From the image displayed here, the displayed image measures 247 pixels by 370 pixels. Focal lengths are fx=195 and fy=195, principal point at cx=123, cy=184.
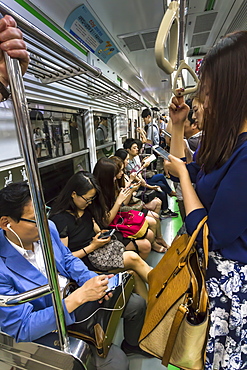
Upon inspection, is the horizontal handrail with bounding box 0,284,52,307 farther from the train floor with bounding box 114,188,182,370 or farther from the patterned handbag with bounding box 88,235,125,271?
the train floor with bounding box 114,188,182,370

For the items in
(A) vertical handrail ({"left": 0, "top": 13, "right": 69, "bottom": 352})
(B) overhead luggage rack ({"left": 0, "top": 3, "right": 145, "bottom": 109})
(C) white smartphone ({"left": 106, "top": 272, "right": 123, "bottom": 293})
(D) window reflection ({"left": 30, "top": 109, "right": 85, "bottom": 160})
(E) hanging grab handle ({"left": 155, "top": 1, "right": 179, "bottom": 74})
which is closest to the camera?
(A) vertical handrail ({"left": 0, "top": 13, "right": 69, "bottom": 352})

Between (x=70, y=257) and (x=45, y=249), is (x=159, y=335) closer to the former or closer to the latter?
(x=45, y=249)

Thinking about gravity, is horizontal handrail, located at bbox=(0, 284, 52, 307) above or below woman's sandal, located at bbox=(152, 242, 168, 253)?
above

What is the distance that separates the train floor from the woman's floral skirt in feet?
3.02

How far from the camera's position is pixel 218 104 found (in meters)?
0.66

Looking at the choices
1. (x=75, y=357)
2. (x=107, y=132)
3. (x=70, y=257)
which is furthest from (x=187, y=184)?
(x=107, y=132)

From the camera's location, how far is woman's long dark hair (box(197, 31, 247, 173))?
0.61 meters

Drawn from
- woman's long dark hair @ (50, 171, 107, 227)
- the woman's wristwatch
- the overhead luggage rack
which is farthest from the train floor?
the overhead luggage rack

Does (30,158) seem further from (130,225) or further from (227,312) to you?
(130,225)

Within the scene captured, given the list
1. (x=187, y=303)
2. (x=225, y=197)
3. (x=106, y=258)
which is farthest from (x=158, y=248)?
(x=225, y=197)

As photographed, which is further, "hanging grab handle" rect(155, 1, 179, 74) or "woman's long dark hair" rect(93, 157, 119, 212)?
"woman's long dark hair" rect(93, 157, 119, 212)

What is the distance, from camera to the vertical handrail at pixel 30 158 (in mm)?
463

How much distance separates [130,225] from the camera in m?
2.07

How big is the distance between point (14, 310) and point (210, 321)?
2.51 ft
